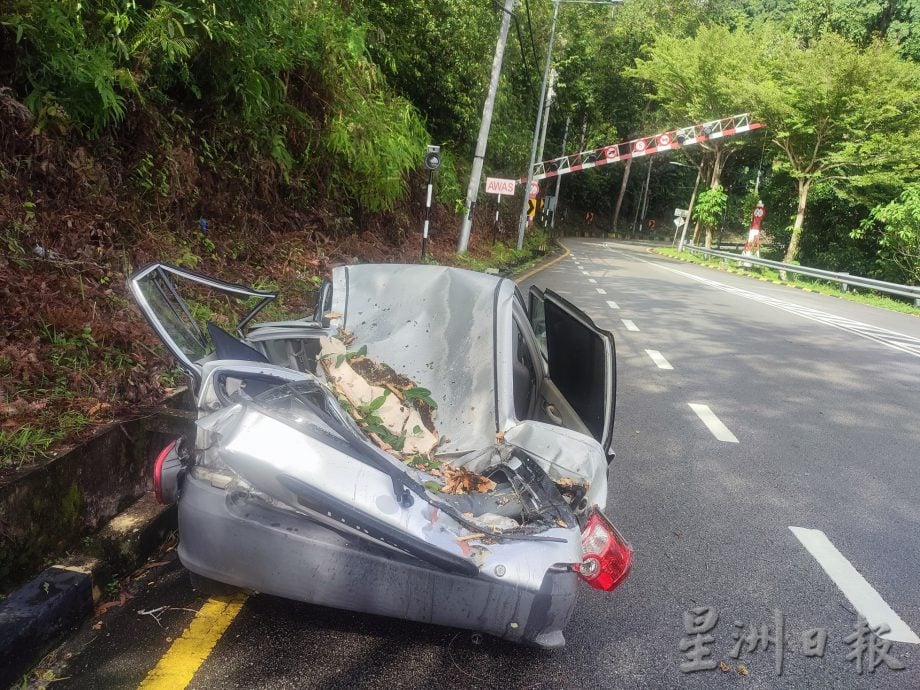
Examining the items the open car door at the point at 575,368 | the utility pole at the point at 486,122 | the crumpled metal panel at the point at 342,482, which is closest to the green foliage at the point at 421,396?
the open car door at the point at 575,368

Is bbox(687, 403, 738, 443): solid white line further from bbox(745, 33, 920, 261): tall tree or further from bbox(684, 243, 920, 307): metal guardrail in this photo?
bbox(745, 33, 920, 261): tall tree

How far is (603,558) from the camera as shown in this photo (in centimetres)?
241

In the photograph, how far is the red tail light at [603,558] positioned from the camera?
239 centimetres

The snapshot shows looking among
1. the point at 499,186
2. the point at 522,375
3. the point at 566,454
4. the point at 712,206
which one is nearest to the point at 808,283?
the point at 499,186

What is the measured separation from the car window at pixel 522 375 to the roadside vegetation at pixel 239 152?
2.08m

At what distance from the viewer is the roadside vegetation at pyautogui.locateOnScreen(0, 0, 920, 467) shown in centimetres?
415

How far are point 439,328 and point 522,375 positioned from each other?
597 millimetres

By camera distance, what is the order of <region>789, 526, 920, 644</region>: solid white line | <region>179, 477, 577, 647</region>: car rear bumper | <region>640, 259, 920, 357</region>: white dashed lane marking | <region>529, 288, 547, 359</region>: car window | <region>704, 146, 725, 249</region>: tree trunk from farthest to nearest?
1. <region>704, 146, 725, 249</region>: tree trunk
2. <region>640, 259, 920, 357</region>: white dashed lane marking
3. <region>529, 288, 547, 359</region>: car window
4. <region>789, 526, 920, 644</region>: solid white line
5. <region>179, 477, 577, 647</region>: car rear bumper

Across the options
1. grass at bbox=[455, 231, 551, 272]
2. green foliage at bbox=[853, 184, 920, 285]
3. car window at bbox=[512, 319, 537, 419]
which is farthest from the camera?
green foliage at bbox=[853, 184, 920, 285]

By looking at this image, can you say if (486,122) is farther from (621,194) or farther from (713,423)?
(621,194)

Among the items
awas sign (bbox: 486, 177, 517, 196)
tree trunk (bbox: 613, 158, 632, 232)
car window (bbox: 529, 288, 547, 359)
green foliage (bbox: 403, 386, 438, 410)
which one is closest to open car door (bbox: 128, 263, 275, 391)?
green foliage (bbox: 403, 386, 438, 410)

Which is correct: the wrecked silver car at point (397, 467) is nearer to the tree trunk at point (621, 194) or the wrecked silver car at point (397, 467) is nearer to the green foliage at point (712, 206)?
the green foliage at point (712, 206)

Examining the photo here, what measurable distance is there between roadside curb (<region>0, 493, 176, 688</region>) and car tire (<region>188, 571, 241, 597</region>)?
0.49 metres

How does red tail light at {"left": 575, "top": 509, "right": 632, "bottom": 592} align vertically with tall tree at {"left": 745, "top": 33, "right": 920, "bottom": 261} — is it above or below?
below
